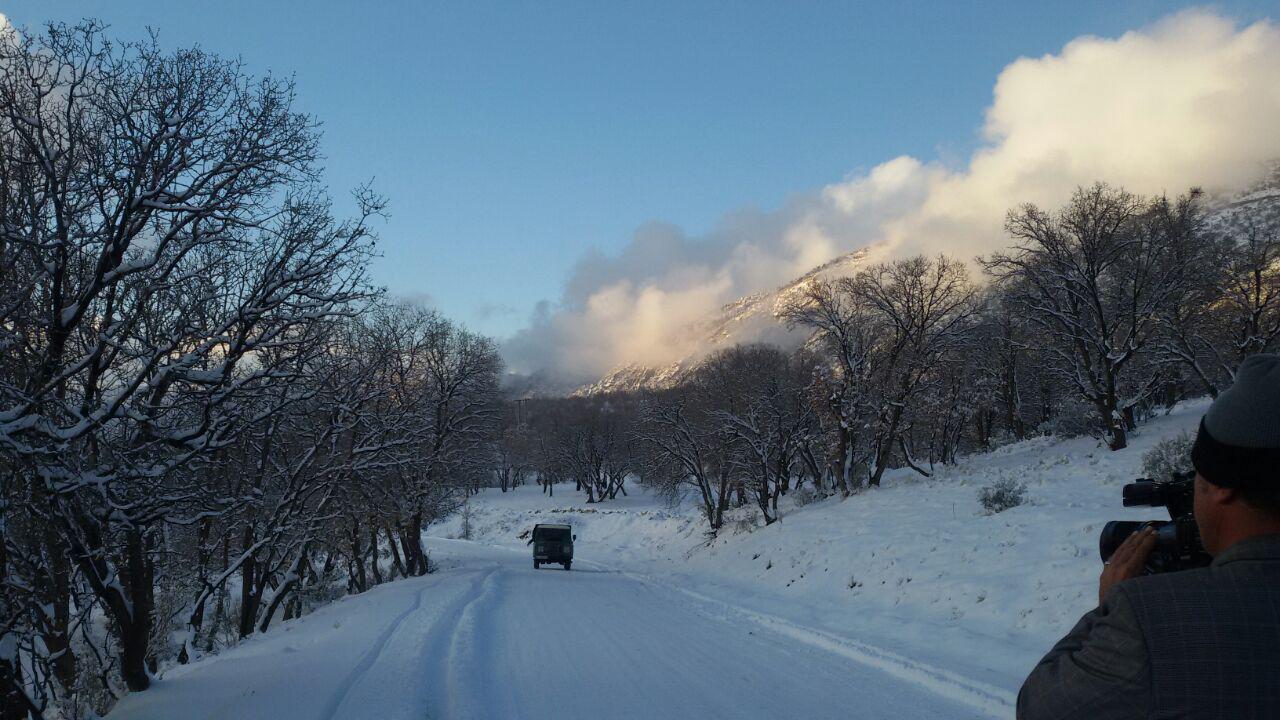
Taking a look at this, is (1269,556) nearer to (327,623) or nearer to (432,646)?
(432,646)

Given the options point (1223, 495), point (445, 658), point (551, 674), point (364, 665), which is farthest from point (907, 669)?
point (1223, 495)

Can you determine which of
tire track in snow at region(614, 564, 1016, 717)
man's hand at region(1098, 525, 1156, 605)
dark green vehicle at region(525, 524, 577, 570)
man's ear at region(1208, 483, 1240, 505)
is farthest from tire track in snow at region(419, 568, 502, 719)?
dark green vehicle at region(525, 524, 577, 570)

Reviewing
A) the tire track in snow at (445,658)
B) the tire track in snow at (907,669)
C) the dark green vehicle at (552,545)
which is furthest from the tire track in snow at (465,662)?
the dark green vehicle at (552,545)

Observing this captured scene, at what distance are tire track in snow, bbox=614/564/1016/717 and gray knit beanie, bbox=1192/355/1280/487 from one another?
24.7 ft

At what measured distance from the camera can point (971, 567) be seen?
15008 mm

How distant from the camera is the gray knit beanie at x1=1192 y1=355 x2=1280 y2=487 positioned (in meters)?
1.56

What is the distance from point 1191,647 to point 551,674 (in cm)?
935

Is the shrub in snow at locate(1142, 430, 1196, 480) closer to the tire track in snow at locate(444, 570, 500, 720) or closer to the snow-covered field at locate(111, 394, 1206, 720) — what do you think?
the snow-covered field at locate(111, 394, 1206, 720)

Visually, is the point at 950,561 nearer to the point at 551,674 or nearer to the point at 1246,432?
the point at 551,674

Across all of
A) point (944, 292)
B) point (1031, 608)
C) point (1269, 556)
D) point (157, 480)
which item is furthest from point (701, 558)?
point (1269, 556)

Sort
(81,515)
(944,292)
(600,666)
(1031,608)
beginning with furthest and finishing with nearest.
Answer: (944,292) < (1031,608) < (600,666) < (81,515)

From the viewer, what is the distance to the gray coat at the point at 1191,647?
1410mm

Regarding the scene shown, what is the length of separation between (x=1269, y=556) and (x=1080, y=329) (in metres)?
28.6

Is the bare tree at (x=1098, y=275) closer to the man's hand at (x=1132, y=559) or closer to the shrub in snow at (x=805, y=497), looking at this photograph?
the shrub in snow at (x=805, y=497)
